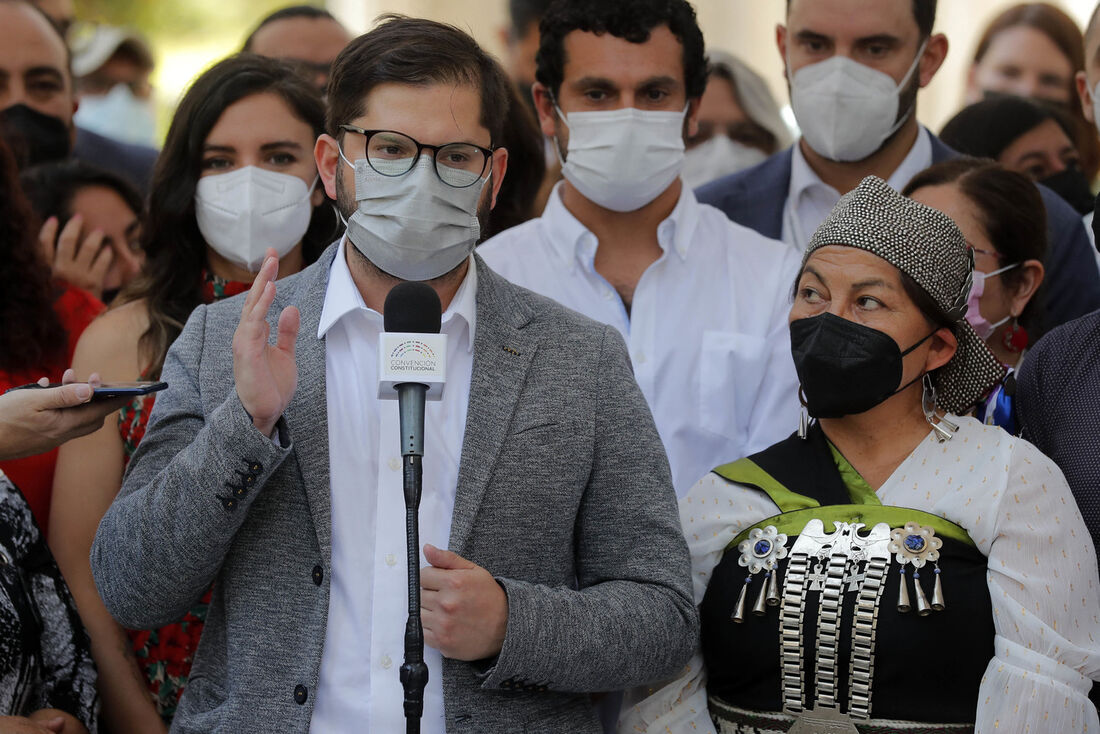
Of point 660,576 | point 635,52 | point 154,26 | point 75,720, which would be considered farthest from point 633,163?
point 154,26

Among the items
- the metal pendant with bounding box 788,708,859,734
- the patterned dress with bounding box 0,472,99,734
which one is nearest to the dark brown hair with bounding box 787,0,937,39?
the metal pendant with bounding box 788,708,859,734

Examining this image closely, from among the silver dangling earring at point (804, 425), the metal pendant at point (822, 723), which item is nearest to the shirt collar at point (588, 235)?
the silver dangling earring at point (804, 425)

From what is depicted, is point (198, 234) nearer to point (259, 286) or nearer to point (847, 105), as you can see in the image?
point (259, 286)

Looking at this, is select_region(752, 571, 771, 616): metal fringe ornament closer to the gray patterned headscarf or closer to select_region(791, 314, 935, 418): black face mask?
select_region(791, 314, 935, 418): black face mask

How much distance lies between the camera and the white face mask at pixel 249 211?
4.09m

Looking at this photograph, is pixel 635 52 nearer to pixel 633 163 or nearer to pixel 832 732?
pixel 633 163

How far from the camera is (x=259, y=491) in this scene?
2.76 metres

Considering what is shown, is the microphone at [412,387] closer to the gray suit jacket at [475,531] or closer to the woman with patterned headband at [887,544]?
the gray suit jacket at [475,531]

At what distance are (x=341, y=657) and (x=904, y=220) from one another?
1.73 meters

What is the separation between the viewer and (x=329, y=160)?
10.5 ft

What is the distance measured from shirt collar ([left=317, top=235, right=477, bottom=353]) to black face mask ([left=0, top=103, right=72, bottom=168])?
9.55 ft

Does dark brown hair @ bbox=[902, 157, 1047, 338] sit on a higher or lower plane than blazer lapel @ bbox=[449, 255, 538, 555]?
higher

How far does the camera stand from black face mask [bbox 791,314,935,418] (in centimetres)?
327

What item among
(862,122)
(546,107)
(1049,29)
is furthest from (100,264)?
(1049,29)
